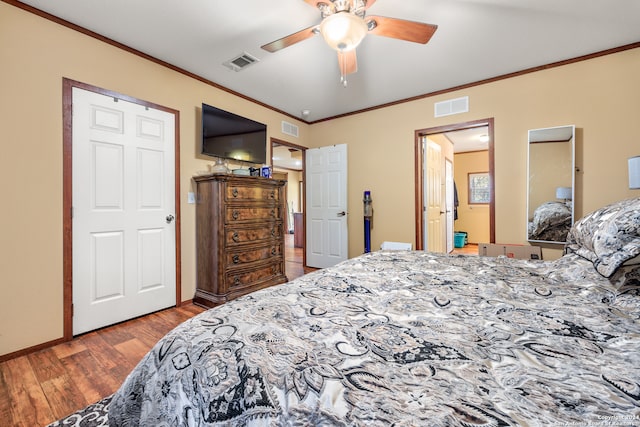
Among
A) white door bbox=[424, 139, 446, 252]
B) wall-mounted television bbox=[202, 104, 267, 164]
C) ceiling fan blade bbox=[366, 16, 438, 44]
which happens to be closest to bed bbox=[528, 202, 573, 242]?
white door bbox=[424, 139, 446, 252]

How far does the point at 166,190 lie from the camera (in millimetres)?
2826

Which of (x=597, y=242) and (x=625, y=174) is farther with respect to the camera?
(x=625, y=174)

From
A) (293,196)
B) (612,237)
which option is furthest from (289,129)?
(293,196)

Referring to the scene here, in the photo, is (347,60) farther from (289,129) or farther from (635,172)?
(635,172)

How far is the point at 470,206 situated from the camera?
6.87 meters

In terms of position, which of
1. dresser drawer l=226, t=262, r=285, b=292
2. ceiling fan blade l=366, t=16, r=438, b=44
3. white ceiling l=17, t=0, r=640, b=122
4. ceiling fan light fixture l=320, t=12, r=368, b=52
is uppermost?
white ceiling l=17, t=0, r=640, b=122

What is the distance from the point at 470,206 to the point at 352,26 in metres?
6.40

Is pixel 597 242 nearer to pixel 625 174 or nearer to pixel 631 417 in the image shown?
pixel 631 417

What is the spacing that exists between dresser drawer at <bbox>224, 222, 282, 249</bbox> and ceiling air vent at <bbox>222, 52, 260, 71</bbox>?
169cm

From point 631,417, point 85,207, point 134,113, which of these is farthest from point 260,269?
point 631,417

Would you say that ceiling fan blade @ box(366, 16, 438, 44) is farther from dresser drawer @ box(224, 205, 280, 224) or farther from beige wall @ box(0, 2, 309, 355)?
beige wall @ box(0, 2, 309, 355)

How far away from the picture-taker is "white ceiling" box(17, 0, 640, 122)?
80.7 inches

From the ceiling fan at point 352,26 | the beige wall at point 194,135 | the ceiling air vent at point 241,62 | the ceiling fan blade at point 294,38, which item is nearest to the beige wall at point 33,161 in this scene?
the beige wall at point 194,135

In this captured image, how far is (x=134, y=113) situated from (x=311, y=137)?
2.78m
